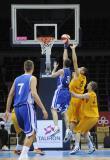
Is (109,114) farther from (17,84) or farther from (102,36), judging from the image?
(17,84)

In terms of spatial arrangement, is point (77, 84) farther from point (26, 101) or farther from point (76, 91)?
point (26, 101)

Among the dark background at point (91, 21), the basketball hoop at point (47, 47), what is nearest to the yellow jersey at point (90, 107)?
the basketball hoop at point (47, 47)

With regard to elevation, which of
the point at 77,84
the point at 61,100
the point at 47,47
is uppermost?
the point at 47,47

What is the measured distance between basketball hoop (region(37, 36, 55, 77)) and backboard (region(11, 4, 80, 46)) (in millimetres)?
532

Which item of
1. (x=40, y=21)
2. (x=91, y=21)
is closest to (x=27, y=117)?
(x=40, y=21)

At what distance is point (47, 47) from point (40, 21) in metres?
3.02

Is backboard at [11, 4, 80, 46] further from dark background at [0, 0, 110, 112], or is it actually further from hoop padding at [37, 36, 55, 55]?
dark background at [0, 0, 110, 112]

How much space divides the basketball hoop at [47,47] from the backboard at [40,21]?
1.75ft

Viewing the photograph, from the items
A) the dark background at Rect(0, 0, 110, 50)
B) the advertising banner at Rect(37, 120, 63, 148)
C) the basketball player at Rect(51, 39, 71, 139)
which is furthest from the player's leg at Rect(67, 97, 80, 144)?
the dark background at Rect(0, 0, 110, 50)

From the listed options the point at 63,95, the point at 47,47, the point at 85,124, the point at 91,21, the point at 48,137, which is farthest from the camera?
the point at 91,21

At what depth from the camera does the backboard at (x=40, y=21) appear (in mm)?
18531

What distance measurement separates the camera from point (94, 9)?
30516 mm

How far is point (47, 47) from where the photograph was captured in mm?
16828

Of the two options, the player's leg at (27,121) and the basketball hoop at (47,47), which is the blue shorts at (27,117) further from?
the basketball hoop at (47,47)
